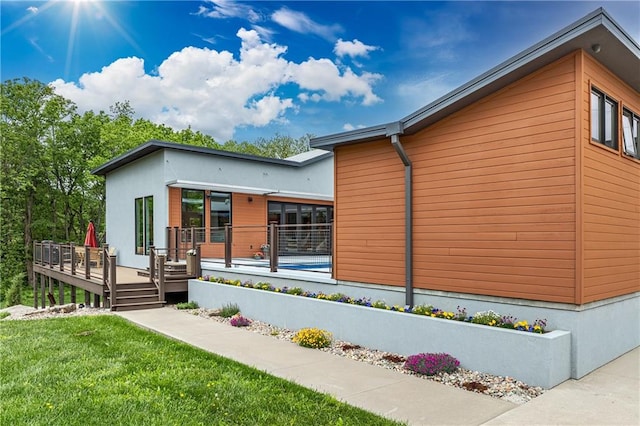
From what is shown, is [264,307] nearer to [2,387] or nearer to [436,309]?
[436,309]

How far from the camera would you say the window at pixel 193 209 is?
13.8 metres

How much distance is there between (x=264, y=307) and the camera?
29.3 ft

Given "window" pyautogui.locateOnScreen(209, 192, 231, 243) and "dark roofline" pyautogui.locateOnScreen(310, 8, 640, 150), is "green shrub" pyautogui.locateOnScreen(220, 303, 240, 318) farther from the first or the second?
"dark roofline" pyautogui.locateOnScreen(310, 8, 640, 150)

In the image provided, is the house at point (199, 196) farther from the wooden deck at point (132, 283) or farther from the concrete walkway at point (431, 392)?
the concrete walkway at point (431, 392)

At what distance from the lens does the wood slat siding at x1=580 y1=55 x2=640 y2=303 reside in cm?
552

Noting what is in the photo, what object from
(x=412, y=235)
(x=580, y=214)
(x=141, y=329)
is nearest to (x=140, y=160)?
(x=141, y=329)

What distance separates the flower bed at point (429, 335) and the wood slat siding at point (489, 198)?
2.38 ft

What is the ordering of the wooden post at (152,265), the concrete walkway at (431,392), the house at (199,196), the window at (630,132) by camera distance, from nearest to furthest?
1. the concrete walkway at (431,392)
2. the window at (630,132)
3. the wooden post at (152,265)
4. the house at (199,196)

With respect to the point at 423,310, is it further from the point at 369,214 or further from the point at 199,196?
the point at 199,196

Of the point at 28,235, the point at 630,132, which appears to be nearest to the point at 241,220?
the point at 630,132

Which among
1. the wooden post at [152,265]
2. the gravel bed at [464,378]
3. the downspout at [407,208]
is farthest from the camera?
the wooden post at [152,265]

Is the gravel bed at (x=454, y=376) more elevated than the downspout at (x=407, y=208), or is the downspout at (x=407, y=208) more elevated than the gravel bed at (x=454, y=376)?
the downspout at (x=407, y=208)

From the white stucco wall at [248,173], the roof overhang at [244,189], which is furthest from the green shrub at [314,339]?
the white stucco wall at [248,173]

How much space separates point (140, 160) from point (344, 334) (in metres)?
10.8
